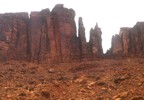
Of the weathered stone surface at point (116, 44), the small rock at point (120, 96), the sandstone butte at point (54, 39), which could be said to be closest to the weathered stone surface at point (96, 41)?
the sandstone butte at point (54, 39)

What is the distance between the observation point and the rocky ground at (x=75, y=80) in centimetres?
4312

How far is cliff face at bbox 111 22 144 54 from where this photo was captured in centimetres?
5906

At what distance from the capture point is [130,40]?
60625mm

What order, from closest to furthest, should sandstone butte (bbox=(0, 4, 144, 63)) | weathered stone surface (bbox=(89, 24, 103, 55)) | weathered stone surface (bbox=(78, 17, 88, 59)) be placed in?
sandstone butte (bbox=(0, 4, 144, 63)) < weathered stone surface (bbox=(78, 17, 88, 59)) < weathered stone surface (bbox=(89, 24, 103, 55))

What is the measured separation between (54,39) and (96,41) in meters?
5.30

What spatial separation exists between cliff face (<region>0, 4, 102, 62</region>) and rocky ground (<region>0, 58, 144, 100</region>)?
2.29 metres

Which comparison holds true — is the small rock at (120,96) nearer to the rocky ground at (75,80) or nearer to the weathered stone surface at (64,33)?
the rocky ground at (75,80)

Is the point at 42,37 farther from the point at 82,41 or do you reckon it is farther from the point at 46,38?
the point at 82,41

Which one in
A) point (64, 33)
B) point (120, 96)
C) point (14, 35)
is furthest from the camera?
point (14, 35)

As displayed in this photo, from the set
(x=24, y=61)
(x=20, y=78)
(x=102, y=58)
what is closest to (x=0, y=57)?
(x=24, y=61)

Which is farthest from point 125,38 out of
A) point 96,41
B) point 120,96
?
point 120,96

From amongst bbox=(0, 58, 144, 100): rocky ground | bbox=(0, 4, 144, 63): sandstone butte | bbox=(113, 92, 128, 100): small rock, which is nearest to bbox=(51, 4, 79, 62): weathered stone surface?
bbox=(0, 4, 144, 63): sandstone butte

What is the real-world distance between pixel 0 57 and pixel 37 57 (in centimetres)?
427

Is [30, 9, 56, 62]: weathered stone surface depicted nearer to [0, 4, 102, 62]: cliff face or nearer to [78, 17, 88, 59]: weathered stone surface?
[0, 4, 102, 62]: cliff face
